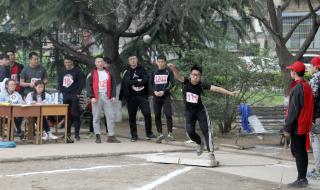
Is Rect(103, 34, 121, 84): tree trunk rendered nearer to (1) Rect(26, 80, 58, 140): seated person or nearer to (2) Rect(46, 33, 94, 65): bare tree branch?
(2) Rect(46, 33, 94, 65): bare tree branch

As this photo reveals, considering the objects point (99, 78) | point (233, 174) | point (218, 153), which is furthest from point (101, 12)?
point (233, 174)

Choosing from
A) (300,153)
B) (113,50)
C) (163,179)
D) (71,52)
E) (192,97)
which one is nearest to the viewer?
(300,153)

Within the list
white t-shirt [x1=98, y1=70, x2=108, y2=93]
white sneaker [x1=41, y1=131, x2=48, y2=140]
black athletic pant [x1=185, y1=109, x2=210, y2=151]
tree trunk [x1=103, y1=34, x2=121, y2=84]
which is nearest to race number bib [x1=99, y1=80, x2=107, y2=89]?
white t-shirt [x1=98, y1=70, x2=108, y2=93]

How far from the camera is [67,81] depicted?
47.8 ft

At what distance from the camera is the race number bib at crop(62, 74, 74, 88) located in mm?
14539

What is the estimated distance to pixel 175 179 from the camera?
9.63m

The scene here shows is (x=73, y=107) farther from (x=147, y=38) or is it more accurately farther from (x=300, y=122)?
(x=300, y=122)

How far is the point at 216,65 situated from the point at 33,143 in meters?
4.53

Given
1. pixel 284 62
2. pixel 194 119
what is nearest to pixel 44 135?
pixel 194 119

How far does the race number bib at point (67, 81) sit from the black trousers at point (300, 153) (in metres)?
6.59

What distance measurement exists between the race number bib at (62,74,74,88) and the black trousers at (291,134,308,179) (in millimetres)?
6594

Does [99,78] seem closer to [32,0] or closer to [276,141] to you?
[32,0]

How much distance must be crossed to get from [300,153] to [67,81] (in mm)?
6803

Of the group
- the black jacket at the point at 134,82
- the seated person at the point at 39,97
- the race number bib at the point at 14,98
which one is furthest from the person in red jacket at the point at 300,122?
the race number bib at the point at 14,98
